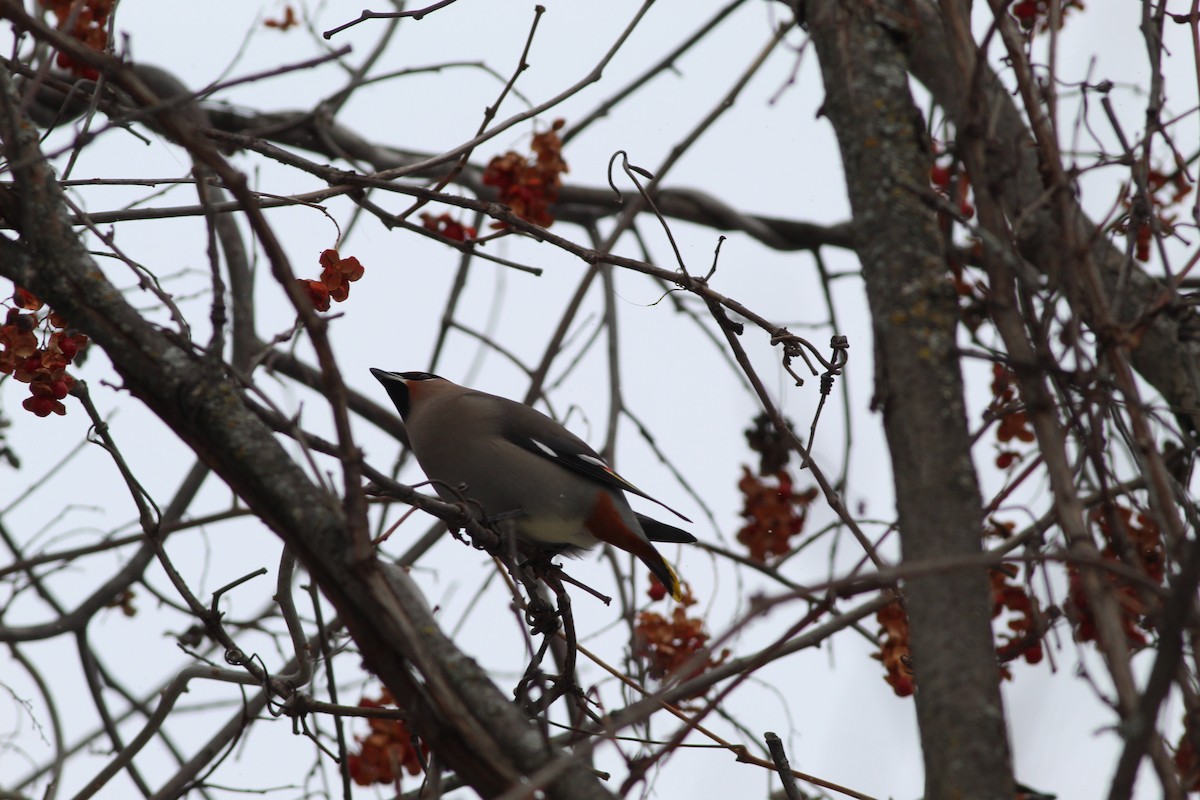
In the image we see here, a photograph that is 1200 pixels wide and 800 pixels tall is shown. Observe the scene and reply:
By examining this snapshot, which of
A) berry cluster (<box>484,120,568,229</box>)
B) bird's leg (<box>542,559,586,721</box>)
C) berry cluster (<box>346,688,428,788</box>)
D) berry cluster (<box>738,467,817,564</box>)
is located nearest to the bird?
berry cluster (<box>738,467,817,564</box>)

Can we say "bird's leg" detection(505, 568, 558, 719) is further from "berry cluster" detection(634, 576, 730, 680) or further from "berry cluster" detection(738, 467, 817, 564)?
"berry cluster" detection(738, 467, 817, 564)

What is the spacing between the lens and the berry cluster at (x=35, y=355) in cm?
288

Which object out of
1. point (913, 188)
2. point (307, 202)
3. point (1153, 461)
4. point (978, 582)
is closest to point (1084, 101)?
point (913, 188)

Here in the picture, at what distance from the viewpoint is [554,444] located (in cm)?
511

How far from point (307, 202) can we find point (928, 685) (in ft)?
5.83

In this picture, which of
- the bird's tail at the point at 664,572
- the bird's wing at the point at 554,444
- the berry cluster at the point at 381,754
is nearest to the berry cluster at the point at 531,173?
the bird's wing at the point at 554,444

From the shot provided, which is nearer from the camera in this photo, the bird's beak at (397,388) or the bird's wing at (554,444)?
the bird's wing at (554,444)

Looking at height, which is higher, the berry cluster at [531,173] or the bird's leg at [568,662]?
the berry cluster at [531,173]

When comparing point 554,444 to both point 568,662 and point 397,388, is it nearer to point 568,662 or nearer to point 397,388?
point 397,388

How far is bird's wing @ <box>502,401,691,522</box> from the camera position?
5.04 m

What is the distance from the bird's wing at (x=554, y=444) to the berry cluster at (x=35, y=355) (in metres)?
2.32

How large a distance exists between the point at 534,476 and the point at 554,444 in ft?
0.73

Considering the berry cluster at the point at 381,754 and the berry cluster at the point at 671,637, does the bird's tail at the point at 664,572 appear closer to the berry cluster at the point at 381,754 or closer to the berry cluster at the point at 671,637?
the berry cluster at the point at 671,637

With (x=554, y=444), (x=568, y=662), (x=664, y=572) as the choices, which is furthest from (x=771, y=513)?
(x=568, y=662)
